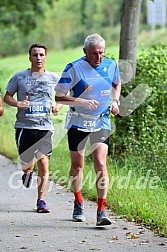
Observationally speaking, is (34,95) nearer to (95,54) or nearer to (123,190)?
(95,54)

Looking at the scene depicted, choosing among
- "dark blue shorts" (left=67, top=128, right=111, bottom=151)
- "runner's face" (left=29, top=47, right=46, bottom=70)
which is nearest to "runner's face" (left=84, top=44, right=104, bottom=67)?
"dark blue shorts" (left=67, top=128, right=111, bottom=151)

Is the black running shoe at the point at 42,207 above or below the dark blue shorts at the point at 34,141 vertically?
below

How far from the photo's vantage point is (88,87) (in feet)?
30.1

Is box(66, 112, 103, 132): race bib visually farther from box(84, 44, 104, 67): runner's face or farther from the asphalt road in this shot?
the asphalt road

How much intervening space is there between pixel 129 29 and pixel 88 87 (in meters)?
4.56

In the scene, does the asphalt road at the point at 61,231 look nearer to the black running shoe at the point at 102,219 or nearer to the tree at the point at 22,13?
the black running shoe at the point at 102,219

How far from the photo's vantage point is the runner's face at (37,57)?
33.3 feet

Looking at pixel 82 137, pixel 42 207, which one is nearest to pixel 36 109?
pixel 82 137

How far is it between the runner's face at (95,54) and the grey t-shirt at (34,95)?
119 centimetres

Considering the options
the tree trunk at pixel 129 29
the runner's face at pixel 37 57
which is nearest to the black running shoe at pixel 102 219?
the runner's face at pixel 37 57

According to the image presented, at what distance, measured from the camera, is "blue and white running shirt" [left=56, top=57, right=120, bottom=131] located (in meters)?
9.18

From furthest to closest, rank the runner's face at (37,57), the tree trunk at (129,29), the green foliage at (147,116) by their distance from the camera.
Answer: the tree trunk at (129,29)
the green foliage at (147,116)
the runner's face at (37,57)

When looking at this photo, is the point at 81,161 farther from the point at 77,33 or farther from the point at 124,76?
the point at 77,33

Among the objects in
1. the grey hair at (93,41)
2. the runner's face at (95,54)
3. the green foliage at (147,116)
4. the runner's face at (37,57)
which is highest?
the grey hair at (93,41)
